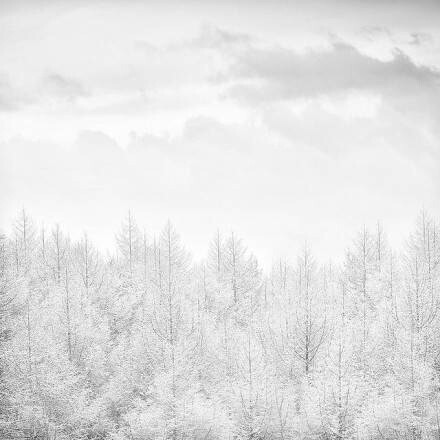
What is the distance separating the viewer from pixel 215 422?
41.9m

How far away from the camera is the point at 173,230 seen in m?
64.9

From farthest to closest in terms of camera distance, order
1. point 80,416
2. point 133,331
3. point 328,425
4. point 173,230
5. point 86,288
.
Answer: point 173,230, point 86,288, point 133,331, point 80,416, point 328,425

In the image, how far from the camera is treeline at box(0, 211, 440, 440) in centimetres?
4153

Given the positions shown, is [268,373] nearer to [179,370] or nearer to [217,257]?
[179,370]

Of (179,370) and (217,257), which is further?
(217,257)

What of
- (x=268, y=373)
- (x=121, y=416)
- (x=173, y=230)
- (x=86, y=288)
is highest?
(x=173, y=230)

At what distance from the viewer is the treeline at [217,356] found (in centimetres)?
4153

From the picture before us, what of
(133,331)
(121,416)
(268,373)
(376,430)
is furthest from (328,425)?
(133,331)

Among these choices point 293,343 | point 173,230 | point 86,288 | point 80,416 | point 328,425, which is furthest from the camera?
point 173,230

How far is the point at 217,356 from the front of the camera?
169ft

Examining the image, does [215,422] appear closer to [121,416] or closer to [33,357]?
[121,416]

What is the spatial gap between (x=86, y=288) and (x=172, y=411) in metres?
20.7

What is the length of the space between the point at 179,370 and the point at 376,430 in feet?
53.6

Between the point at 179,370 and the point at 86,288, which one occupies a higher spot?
the point at 86,288
